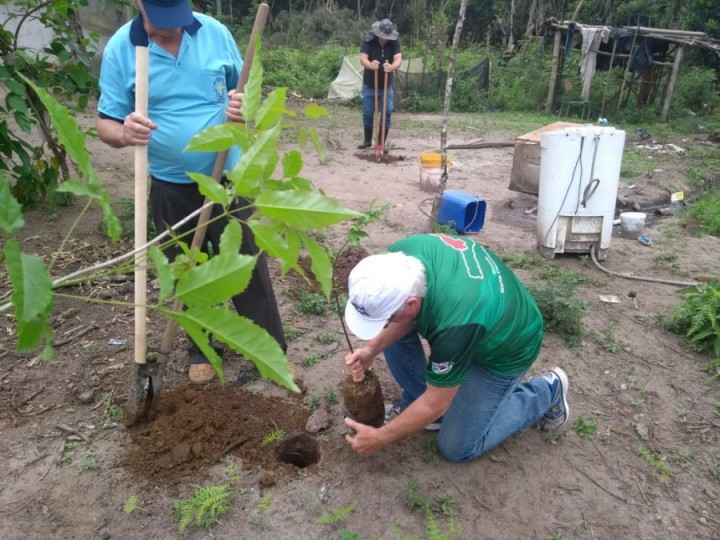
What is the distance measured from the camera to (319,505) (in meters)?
2.24

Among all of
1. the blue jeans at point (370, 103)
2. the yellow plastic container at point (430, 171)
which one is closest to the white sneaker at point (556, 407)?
the yellow plastic container at point (430, 171)

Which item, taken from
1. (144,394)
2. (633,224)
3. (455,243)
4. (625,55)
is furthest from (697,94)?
(144,394)

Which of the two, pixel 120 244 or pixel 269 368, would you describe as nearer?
pixel 269 368

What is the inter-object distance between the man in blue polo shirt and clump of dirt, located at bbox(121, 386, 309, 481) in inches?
31.6

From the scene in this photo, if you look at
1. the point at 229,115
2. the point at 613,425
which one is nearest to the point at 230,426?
the point at 229,115

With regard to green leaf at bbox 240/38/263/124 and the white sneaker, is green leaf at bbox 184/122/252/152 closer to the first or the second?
green leaf at bbox 240/38/263/124

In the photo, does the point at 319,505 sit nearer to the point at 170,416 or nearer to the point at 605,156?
the point at 170,416

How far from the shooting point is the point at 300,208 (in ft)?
3.57

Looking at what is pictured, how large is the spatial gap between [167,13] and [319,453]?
2045 millimetres

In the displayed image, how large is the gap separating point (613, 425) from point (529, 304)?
1.01 metres

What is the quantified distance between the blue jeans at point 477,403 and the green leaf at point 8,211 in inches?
75.8

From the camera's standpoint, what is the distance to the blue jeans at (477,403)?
2.39 meters

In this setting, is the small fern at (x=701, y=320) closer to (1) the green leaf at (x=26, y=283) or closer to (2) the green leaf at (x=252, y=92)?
(2) the green leaf at (x=252, y=92)

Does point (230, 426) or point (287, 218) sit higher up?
point (287, 218)
